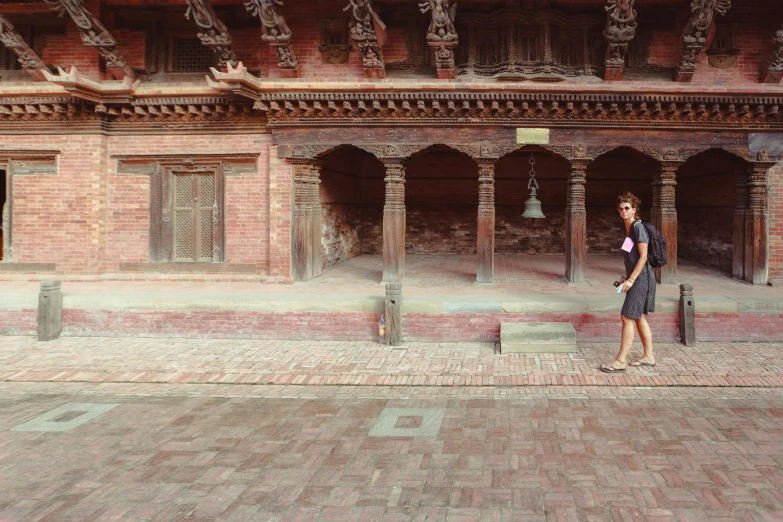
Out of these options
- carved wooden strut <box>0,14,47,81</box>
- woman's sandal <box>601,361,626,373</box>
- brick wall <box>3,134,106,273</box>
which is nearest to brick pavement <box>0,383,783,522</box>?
woman's sandal <box>601,361,626,373</box>

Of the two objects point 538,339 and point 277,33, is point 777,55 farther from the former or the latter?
point 277,33

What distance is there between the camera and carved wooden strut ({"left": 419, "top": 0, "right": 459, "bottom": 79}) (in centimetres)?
879

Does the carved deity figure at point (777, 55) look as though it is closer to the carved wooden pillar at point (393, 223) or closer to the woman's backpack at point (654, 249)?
the woman's backpack at point (654, 249)

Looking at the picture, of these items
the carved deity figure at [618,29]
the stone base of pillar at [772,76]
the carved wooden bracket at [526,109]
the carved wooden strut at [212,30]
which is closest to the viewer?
the carved deity figure at [618,29]

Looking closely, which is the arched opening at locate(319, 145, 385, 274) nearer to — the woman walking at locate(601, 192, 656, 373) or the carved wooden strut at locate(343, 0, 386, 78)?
the carved wooden strut at locate(343, 0, 386, 78)

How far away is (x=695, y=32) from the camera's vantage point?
29.4 ft

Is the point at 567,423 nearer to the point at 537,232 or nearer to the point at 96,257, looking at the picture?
the point at 96,257

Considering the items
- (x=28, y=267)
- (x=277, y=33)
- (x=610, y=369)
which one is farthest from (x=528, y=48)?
(x=28, y=267)

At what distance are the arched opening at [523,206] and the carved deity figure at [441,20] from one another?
19.1 feet

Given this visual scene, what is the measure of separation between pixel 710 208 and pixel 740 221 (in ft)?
8.29

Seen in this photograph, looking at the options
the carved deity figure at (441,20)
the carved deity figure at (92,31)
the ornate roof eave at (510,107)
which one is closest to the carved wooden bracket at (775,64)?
the ornate roof eave at (510,107)

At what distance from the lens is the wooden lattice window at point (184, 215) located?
10.4m

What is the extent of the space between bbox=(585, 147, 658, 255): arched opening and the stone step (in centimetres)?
776

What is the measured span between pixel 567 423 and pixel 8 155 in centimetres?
1152
